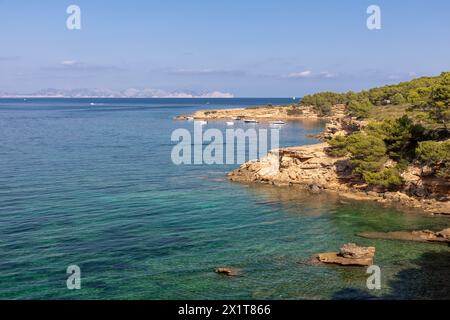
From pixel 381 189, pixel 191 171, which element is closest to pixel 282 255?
pixel 381 189

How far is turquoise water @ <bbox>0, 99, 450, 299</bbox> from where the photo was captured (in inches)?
1115

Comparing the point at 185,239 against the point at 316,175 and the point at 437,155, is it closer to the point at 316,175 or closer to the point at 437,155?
the point at 316,175

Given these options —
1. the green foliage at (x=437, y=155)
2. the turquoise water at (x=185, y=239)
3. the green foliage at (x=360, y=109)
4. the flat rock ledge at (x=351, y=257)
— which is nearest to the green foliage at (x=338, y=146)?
the turquoise water at (x=185, y=239)

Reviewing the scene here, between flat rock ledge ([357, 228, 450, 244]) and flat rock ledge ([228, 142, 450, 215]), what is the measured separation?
1091cm

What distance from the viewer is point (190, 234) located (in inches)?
1544

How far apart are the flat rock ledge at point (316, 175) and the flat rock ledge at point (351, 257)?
19134mm

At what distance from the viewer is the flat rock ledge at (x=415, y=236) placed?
121 ft

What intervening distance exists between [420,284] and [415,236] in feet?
33.6

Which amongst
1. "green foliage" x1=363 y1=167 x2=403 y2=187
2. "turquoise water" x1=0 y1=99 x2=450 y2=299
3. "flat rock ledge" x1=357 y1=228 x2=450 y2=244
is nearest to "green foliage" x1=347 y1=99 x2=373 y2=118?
"turquoise water" x1=0 y1=99 x2=450 y2=299

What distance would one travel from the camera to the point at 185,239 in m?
37.8

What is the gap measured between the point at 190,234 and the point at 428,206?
25604 millimetres

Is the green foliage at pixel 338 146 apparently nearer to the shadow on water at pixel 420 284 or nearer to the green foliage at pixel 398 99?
the shadow on water at pixel 420 284

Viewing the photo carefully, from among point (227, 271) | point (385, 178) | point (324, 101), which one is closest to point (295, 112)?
point (324, 101)

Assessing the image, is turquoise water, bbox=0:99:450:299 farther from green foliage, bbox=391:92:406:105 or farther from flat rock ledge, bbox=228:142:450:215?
green foliage, bbox=391:92:406:105
